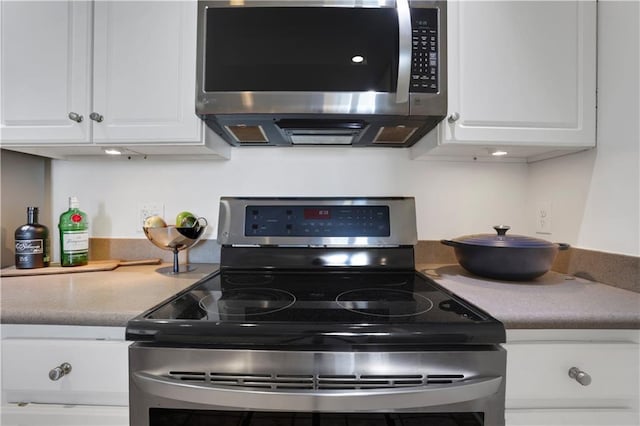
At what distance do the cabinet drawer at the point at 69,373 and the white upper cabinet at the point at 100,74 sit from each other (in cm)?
65

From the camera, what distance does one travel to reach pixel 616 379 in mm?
751

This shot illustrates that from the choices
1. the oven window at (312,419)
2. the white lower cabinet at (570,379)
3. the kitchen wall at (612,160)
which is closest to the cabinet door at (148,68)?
the oven window at (312,419)

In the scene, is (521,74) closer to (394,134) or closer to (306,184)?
(394,134)

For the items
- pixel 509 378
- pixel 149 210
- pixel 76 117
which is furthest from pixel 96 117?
pixel 509 378

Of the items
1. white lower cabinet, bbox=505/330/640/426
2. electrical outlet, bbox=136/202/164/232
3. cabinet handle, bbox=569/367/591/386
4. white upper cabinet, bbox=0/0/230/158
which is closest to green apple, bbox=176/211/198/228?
electrical outlet, bbox=136/202/164/232

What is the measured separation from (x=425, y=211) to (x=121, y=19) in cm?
132

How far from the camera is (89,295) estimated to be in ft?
2.91

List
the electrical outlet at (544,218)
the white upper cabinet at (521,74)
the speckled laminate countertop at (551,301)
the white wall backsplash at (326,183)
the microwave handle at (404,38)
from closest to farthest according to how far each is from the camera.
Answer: the speckled laminate countertop at (551,301)
the microwave handle at (404,38)
the white upper cabinet at (521,74)
the electrical outlet at (544,218)
the white wall backsplash at (326,183)

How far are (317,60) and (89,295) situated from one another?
0.94 metres

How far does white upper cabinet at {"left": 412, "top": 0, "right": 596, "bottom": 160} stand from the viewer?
1062mm

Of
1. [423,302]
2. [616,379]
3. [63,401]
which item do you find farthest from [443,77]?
[63,401]

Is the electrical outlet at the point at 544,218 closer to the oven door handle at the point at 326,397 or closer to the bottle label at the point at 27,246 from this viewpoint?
the oven door handle at the point at 326,397

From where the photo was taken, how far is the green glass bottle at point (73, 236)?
1.25 metres

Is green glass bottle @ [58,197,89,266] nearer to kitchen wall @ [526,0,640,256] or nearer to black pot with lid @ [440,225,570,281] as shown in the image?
black pot with lid @ [440,225,570,281]
